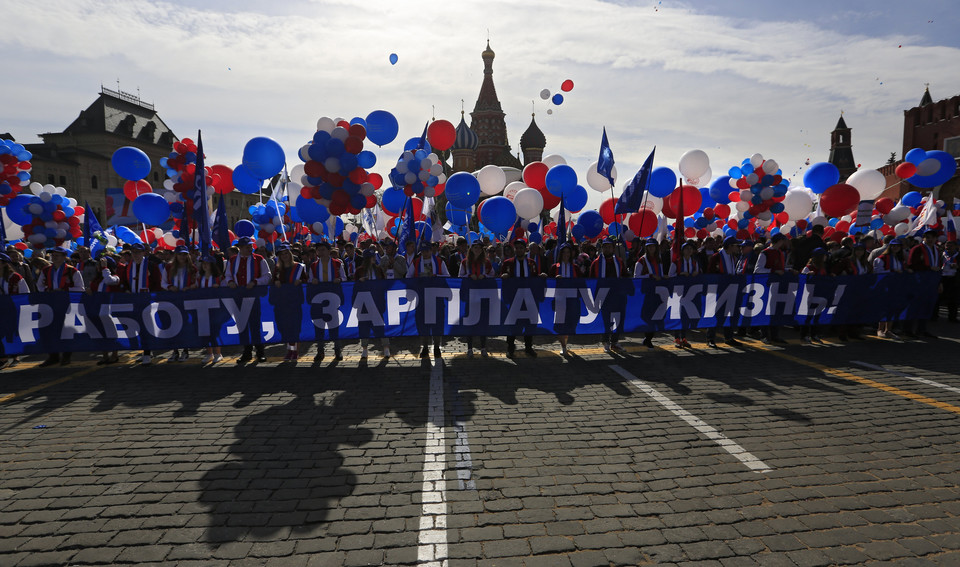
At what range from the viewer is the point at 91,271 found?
340 inches

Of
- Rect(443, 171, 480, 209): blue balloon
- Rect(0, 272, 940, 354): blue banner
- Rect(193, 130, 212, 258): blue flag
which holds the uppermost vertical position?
Rect(443, 171, 480, 209): blue balloon

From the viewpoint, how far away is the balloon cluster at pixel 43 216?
1443cm

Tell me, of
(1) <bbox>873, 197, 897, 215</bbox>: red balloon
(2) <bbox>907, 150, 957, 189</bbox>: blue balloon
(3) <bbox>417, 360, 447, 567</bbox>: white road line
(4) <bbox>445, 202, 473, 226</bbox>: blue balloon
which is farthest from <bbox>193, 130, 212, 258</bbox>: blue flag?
(1) <bbox>873, 197, 897, 215</bbox>: red balloon

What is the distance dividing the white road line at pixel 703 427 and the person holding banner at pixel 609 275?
4.62 ft

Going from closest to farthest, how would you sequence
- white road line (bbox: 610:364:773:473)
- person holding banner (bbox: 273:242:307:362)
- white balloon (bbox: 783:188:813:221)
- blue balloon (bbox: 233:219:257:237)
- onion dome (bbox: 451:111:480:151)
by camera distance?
white road line (bbox: 610:364:773:473) → person holding banner (bbox: 273:242:307:362) → white balloon (bbox: 783:188:813:221) → blue balloon (bbox: 233:219:257:237) → onion dome (bbox: 451:111:480:151)

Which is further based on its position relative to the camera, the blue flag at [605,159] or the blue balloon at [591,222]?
the blue balloon at [591,222]

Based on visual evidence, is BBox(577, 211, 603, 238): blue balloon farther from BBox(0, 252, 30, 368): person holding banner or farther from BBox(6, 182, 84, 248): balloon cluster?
BBox(6, 182, 84, 248): balloon cluster

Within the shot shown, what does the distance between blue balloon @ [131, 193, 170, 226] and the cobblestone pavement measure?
612 centimetres

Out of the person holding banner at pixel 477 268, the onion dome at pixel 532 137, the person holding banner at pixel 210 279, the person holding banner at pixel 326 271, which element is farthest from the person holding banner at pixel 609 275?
the onion dome at pixel 532 137

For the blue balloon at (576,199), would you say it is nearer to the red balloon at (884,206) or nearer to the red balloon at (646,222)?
the red balloon at (646,222)

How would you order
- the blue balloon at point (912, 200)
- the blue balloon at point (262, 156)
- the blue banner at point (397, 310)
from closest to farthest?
the blue banner at point (397, 310)
the blue balloon at point (262, 156)
the blue balloon at point (912, 200)

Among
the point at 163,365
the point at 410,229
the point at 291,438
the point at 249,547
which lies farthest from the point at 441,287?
the point at 249,547

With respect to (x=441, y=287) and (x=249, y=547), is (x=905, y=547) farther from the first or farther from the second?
(x=441, y=287)

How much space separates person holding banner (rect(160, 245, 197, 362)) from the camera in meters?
8.45
